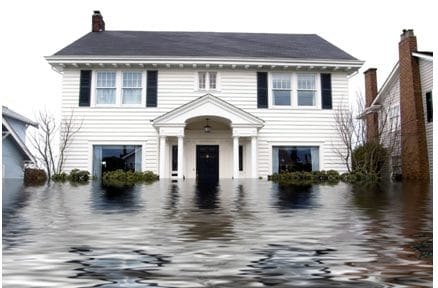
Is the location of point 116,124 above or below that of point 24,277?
above

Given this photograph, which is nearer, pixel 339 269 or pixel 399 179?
pixel 339 269

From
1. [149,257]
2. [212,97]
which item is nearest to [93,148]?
[212,97]

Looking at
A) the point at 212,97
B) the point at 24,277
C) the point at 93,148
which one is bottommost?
the point at 24,277

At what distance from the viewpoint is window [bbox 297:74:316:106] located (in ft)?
72.8

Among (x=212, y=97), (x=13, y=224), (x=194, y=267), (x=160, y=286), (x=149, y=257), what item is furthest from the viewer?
(x=212, y=97)

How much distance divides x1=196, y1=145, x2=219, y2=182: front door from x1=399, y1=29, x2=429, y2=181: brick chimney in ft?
29.9

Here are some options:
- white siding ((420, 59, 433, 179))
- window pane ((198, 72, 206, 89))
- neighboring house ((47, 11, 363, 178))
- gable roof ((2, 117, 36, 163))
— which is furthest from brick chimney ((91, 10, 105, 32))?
white siding ((420, 59, 433, 179))

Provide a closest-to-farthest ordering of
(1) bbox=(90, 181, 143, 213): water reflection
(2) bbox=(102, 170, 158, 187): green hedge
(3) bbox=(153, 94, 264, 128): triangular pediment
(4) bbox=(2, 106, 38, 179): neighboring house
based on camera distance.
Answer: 1. (1) bbox=(90, 181, 143, 213): water reflection
2. (2) bbox=(102, 170, 158, 187): green hedge
3. (3) bbox=(153, 94, 264, 128): triangular pediment
4. (4) bbox=(2, 106, 38, 179): neighboring house

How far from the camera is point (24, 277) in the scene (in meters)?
2.66

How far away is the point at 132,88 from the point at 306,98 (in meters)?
8.62

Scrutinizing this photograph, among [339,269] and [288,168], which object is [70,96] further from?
[339,269]

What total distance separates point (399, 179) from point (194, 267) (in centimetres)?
2082

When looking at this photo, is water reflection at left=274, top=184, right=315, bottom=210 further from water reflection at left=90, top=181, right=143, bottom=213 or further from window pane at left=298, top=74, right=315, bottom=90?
window pane at left=298, top=74, right=315, bottom=90

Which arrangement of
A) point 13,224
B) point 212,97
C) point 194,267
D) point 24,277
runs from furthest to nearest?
point 212,97 < point 13,224 < point 194,267 < point 24,277
